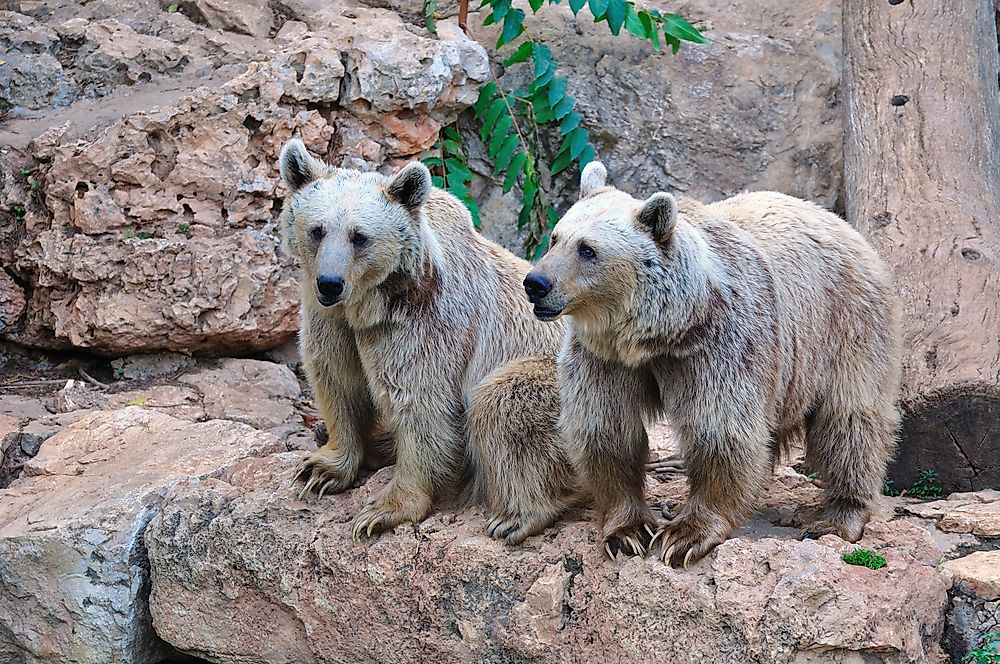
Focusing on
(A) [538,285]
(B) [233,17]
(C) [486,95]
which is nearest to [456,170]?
(C) [486,95]

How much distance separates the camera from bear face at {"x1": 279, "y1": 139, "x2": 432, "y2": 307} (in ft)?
15.5

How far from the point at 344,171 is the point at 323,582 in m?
1.93

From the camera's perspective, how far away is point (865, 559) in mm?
4234

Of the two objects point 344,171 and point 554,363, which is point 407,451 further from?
point 344,171

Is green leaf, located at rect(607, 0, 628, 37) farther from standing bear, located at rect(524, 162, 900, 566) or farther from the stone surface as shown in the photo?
standing bear, located at rect(524, 162, 900, 566)

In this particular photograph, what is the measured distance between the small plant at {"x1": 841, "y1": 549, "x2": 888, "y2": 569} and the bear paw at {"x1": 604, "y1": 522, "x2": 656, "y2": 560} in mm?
754

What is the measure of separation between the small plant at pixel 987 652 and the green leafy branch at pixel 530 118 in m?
4.73

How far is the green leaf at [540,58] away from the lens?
8461mm

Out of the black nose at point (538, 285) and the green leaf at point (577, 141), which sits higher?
the green leaf at point (577, 141)

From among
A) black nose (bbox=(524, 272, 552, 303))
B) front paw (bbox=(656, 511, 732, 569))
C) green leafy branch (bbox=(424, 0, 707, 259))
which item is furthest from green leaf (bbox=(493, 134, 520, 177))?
front paw (bbox=(656, 511, 732, 569))

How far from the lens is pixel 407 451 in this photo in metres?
5.07

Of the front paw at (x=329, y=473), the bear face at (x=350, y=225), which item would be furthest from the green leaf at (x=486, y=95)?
the front paw at (x=329, y=473)

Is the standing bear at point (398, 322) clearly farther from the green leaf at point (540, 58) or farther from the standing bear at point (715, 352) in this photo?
the green leaf at point (540, 58)

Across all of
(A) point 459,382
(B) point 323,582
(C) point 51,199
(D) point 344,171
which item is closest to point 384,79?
(C) point 51,199
